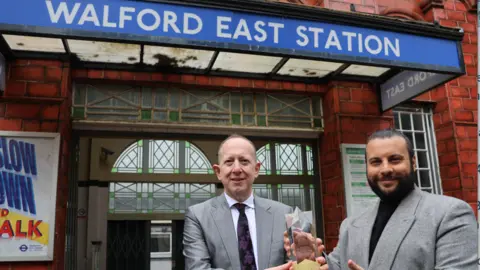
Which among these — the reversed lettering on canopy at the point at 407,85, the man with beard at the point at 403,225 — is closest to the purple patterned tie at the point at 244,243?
the man with beard at the point at 403,225

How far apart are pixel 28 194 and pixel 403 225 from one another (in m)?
3.64

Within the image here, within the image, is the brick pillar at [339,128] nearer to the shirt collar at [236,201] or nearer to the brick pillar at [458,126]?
the brick pillar at [458,126]

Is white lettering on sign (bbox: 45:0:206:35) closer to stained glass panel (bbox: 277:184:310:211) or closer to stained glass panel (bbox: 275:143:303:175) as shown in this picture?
stained glass panel (bbox: 275:143:303:175)

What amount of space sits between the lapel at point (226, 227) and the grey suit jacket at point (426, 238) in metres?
0.64

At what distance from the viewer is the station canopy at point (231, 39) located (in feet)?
11.2

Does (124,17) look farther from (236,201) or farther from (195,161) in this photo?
(195,161)

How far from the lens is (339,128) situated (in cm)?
525

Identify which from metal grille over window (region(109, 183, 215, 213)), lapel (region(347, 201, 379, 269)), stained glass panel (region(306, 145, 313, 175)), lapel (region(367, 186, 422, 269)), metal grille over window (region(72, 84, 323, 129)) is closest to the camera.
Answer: lapel (region(367, 186, 422, 269))

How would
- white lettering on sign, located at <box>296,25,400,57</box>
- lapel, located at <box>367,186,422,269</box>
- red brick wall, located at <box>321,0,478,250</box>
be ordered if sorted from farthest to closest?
1. red brick wall, located at <box>321,0,478,250</box>
2. white lettering on sign, located at <box>296,25,400,57</box>
3. lapel, located at <box>367,186,422,269</box>

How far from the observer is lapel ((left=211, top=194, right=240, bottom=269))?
2.26 metres

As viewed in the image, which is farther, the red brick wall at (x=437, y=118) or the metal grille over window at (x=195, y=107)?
the red brick wall at (x=437, y=118)

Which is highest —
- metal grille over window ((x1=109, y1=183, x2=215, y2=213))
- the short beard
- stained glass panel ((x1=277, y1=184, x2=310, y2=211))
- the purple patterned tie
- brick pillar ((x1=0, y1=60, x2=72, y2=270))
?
brick pillar ((x1=0, y1=60, x2=72, y2=270))

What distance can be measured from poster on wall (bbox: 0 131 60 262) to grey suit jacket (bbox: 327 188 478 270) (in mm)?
3313

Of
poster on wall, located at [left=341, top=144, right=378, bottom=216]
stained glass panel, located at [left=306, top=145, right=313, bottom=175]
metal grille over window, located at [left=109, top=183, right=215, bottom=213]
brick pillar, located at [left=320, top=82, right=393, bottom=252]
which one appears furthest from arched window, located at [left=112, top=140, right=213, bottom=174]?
poster on wall, located at [left=341, top=144, right=378, bottom=216]
